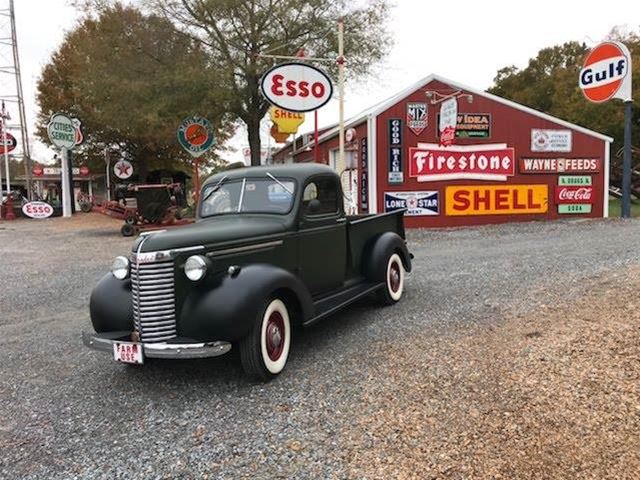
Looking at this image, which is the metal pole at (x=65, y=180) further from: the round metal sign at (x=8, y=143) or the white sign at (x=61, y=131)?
the round metal sign at (x=8, y=143)

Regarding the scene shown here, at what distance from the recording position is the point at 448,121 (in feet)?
49.0

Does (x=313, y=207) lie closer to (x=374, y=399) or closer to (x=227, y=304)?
(x=227, y=304)

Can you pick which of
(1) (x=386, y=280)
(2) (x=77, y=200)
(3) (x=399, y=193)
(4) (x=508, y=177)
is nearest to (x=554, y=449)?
(1) (x=386, y=280)

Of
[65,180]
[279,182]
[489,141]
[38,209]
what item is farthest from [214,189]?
[65,180]

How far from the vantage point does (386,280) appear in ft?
20.9

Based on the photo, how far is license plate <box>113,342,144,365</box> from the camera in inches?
153

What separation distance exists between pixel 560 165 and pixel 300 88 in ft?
29.1

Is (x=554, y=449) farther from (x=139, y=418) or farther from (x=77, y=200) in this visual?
(x=77, y=200)

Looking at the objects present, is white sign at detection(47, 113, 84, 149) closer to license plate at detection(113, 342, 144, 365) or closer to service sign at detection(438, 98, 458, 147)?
service sign at detection(438, 98, 458, 147)

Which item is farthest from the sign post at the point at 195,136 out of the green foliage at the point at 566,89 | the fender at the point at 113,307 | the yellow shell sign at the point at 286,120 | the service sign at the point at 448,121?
the green foliage at the point at 566,89

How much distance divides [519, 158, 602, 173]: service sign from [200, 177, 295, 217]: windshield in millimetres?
12469

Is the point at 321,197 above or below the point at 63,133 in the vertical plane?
below

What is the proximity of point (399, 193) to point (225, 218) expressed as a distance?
10576mm

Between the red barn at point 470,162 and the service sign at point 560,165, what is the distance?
0.03 metres
